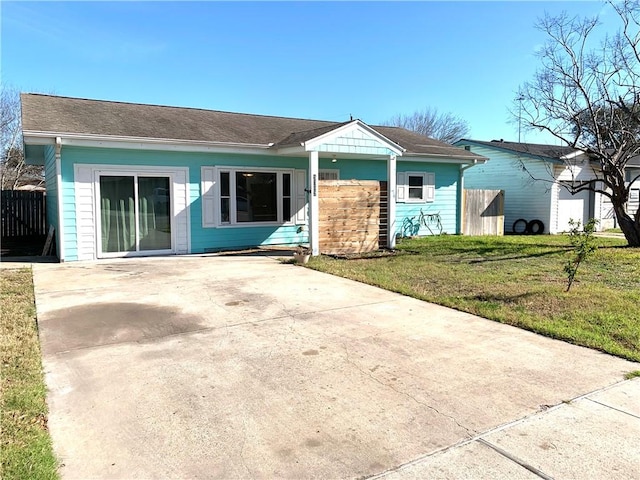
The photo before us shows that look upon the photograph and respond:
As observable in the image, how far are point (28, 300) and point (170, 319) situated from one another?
7.86ft

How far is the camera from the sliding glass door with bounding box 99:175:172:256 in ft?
34.3

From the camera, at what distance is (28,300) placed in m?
6.34

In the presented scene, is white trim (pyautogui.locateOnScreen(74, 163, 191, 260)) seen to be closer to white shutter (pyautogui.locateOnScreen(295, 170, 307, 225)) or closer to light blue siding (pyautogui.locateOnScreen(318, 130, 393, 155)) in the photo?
white shutter (pyautogui.locateOnScreen(295, 170, 307, 225))

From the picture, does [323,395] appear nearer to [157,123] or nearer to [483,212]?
[157,123]

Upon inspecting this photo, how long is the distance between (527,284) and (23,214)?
53.0 feet

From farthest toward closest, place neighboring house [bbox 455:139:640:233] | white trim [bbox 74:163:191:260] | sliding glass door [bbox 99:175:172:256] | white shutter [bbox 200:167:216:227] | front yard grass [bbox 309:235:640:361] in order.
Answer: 1. neighboring house [bbox 455:139:640:233]
2. white shutter [bbox 200:167:216:227]
3. sliding glass door [bbox 99:175:172:256]
4. white trim [bbox 74:163:191:260]
5. front yard grass [bbox 309:235:640:361]

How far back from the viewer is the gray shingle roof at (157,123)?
9.97m

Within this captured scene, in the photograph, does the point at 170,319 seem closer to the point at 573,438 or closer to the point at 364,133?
the point at 573,438

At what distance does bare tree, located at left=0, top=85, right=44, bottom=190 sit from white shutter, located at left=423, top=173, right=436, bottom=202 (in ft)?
79.0

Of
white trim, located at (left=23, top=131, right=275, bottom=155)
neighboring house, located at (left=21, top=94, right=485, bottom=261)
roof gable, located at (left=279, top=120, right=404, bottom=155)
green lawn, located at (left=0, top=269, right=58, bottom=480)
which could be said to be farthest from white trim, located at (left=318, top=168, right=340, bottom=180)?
green lawn, located at (left=0, top=269, right=58, bottom=480)

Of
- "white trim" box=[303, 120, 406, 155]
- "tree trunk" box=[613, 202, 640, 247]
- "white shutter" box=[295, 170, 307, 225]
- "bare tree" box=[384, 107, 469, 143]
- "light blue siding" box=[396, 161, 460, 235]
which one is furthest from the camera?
"bare tree" box=[384, 107, 469, 143]

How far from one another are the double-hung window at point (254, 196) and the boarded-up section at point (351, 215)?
200 centimetres

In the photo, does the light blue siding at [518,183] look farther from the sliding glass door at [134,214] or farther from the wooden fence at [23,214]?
the wooden fence at [23,214]

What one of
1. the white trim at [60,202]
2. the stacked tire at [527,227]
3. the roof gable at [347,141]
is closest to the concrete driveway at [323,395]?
the white trim at [60,202]
